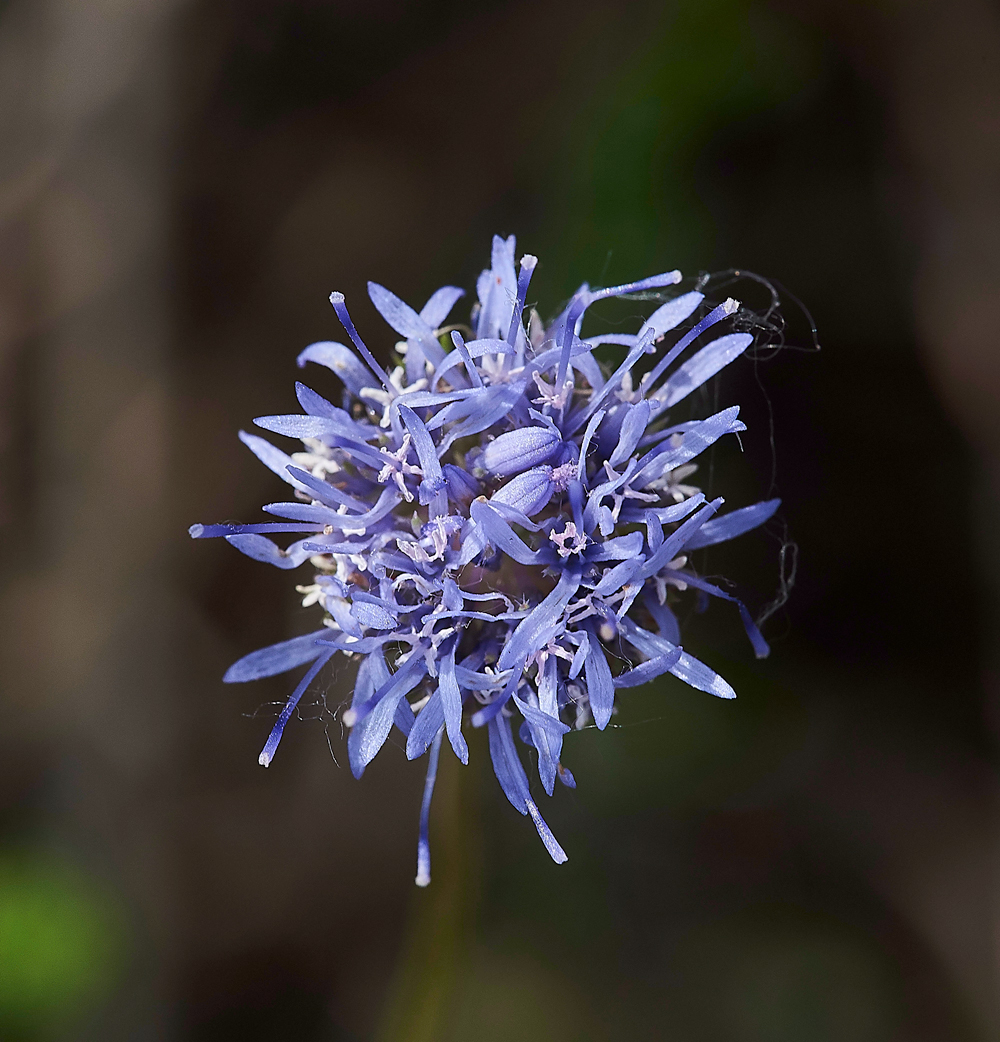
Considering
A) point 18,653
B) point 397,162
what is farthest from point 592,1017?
point 397,162

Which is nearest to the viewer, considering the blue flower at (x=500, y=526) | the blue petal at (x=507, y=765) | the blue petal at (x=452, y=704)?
the blue petal at (x=452, y=704)

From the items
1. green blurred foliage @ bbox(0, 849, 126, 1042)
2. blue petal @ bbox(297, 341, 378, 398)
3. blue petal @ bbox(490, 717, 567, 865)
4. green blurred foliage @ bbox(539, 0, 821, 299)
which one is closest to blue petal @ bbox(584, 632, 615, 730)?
blue petal @ bbox(490, 717, 567, 865)

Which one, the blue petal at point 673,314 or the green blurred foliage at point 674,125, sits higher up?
the green blurred foliage at point 674,125

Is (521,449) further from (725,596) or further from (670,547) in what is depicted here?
(725,596)

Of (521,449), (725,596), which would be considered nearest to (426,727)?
(521,449)

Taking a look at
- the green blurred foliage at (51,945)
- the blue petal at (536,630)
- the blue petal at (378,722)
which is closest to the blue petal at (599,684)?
the blue petal at (536,630)

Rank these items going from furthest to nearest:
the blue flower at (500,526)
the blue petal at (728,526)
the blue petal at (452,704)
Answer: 1. the blue petal at (728,526)
2. the blue flower at (500,526)
3. the blue petal at (452,704)

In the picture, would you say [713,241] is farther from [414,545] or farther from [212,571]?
[212,571]

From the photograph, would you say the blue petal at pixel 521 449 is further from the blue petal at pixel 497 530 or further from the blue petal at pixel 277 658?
the blue petal at pixel 277 658
